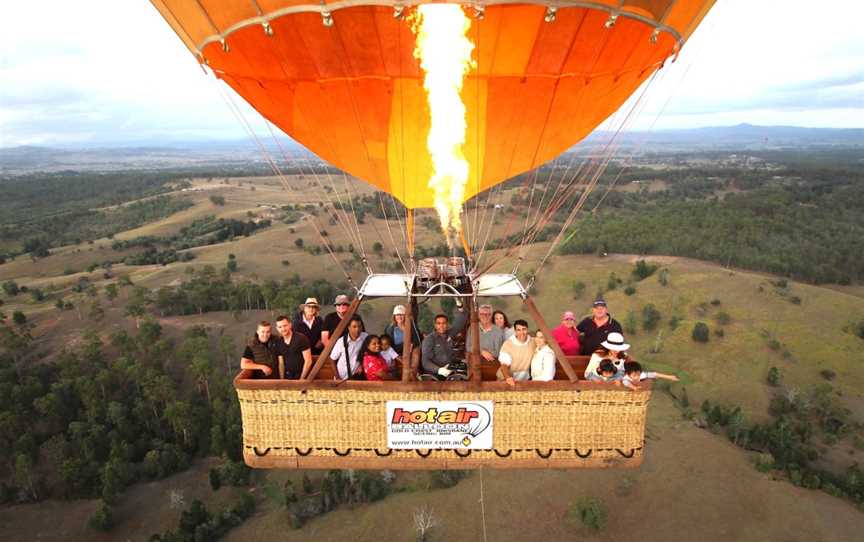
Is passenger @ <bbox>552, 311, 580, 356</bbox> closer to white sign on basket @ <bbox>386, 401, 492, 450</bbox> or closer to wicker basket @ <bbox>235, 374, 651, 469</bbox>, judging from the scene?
wicker basket @ <bbox>235, 374, 651, 469</bbox>

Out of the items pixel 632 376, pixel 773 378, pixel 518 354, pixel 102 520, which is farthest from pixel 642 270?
pixel 632 376

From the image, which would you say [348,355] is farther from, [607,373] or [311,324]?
[607,373]

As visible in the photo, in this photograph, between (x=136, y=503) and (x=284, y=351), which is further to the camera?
(x=136, y=503)

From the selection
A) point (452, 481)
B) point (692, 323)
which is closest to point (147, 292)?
point (452, 481)

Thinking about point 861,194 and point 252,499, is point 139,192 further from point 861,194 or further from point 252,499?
point 861,194

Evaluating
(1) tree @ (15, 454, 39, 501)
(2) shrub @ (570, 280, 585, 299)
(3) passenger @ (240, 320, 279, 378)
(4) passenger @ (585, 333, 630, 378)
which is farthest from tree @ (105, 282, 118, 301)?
(4) passenger @ (585, 333, 630, 378)

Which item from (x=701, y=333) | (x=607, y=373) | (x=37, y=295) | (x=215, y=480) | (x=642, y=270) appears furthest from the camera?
(x=642, y=270)
